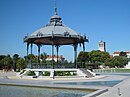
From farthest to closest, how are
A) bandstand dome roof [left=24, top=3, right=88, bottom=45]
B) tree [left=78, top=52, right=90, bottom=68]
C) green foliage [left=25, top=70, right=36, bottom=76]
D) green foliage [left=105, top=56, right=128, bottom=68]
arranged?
1. green foliage [left=105, top=56, right=128, bottom=68]
2. tree [left=78, top=52, right=90, bottom=68]
3. bandstand dome roof [left=24, top=3, right=88, bottom=45]
4. green foliage [left=25, top=70, right=36, bottom=76]

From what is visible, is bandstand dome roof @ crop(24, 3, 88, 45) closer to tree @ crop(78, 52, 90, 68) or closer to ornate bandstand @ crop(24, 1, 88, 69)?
ornate bandstand @ crop(24, 1, 88, 69)

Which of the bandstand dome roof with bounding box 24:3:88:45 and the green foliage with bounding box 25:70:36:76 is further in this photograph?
the bandstand dome roof with bounding box 24:3:88:45

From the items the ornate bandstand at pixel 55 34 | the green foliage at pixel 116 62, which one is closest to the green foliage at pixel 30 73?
the ornate bandstand at pixel 55 34

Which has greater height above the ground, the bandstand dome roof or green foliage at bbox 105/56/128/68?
the bandstand dome roof

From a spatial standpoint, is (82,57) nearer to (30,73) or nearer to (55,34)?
(55,34)

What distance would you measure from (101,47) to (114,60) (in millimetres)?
78979

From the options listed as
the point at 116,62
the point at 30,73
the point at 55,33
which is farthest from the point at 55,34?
the point at 116,62

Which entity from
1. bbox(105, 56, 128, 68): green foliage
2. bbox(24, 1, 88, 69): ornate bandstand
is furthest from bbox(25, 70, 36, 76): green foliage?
bbox(105, 56, 128, 68): green foliage

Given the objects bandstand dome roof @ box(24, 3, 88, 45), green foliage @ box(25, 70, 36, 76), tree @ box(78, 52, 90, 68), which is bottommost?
green foliage @ box(25, 70, 36, 76)

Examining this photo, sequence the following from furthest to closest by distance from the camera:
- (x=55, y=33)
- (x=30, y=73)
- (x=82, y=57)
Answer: (x=82, y=57) < (x=55, y=33) < (x=30, y=73)

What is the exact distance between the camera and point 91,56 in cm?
11838

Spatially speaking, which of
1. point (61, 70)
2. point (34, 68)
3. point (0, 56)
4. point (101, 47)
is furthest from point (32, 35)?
point (101, 47)

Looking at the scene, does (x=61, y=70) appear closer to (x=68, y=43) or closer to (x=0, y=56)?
(x=68, y=43)

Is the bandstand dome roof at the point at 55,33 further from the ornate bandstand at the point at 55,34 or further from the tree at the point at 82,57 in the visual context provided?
the tree at the point at 82,57
